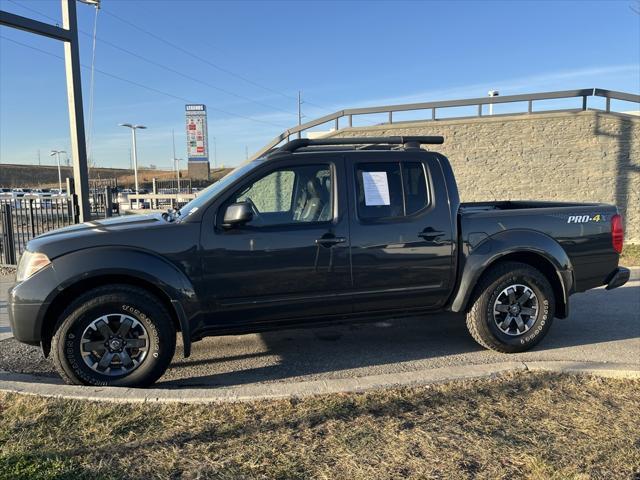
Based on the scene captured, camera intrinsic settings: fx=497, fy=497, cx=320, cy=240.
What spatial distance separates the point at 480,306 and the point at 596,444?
6.00ft

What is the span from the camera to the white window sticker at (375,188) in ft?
14.5

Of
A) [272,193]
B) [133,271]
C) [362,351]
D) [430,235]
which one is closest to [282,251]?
[272,193]

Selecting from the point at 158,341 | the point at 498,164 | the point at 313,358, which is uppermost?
the point at 498,164

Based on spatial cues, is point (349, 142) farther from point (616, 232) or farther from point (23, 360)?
point (23, 360)

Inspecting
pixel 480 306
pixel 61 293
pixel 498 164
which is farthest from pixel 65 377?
pixel 498 164

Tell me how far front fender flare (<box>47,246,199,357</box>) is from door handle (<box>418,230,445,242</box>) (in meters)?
2.04

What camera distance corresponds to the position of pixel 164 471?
2613mm

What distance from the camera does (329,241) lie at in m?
A: 4.20

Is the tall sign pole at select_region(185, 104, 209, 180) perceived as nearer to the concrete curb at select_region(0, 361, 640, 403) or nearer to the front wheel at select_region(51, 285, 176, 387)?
the front wheel at select_region(51, 285, 176, 387)

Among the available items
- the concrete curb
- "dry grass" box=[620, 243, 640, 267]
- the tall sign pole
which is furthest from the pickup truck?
the tall sign pole

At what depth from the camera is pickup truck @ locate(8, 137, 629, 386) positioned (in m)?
3.76

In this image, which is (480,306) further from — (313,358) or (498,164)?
(498,164)

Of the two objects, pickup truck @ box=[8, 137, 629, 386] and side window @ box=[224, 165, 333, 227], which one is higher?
side window @ box=[224, 165, 333, 227]

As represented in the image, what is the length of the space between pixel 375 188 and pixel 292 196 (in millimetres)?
762
